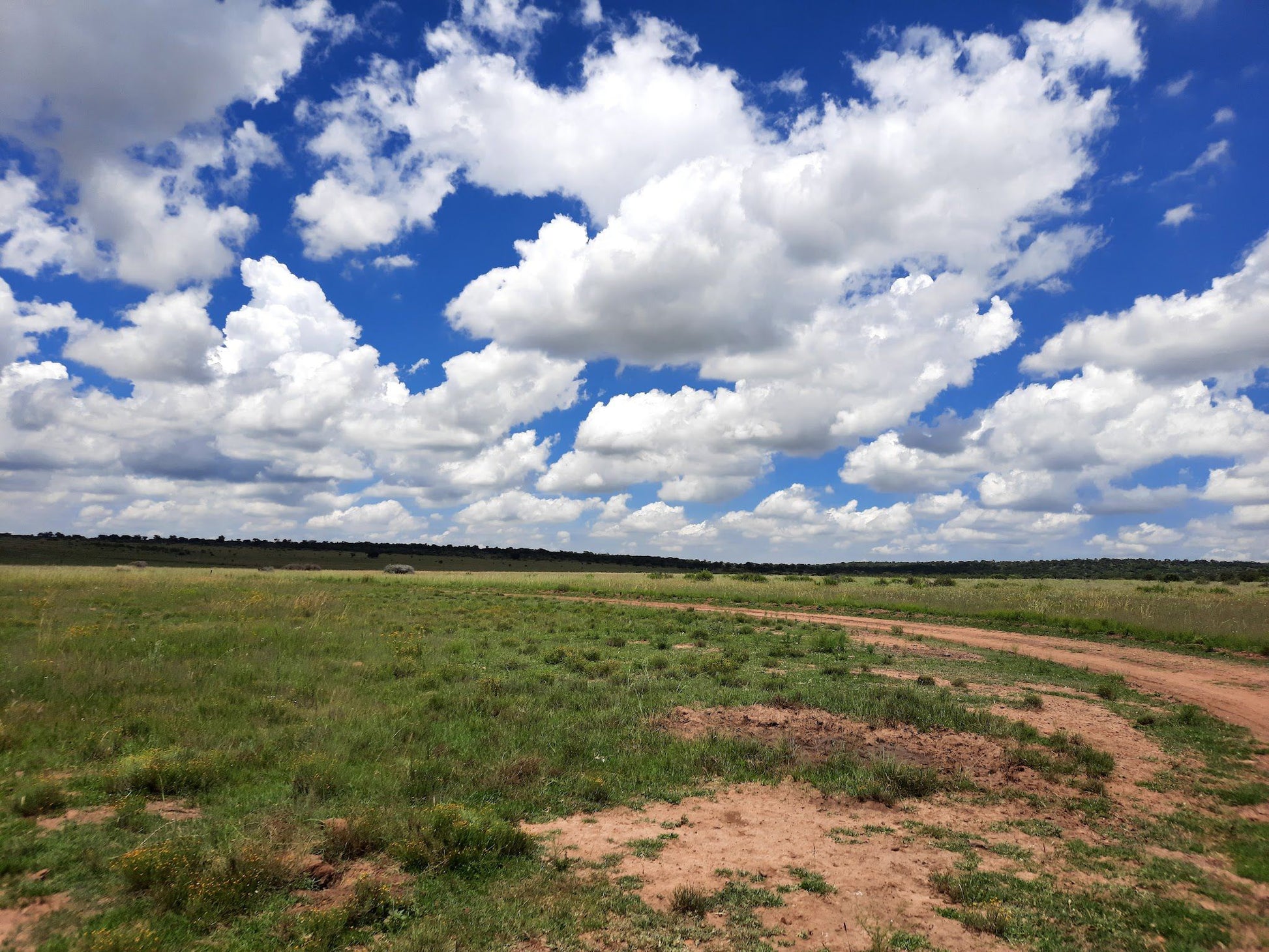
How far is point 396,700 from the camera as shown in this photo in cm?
1503

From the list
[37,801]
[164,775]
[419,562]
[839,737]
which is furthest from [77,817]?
[419,562]

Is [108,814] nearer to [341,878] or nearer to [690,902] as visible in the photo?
[341,878]

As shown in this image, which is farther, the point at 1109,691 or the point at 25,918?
the point at 1109,691

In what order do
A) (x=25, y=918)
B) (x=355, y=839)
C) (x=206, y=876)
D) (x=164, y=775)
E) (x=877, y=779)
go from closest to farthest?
(x=25, y=918) < (x=206, y=876) < (x=355, y=839) < (x=164, y=775) < (x=877, y=779)

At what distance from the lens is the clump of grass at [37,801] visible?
8.38 m

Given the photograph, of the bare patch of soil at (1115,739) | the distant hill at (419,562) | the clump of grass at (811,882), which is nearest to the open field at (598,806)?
the clump of grass at (811,882)

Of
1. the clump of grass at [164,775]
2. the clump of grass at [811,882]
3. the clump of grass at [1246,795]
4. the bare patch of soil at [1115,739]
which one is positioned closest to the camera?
the clump of grass at [811,882]

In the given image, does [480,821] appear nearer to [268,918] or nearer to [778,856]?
[268,918]

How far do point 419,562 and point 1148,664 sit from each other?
13600 centimetres

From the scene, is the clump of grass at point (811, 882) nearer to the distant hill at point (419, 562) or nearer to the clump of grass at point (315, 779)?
the clump of grass at point (315, 779)

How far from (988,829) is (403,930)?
7.89m

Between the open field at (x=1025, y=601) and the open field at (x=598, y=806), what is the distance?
14.8 metres

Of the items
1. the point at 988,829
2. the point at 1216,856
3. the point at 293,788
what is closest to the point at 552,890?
the point at 293,788

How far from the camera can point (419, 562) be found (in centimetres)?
14225
